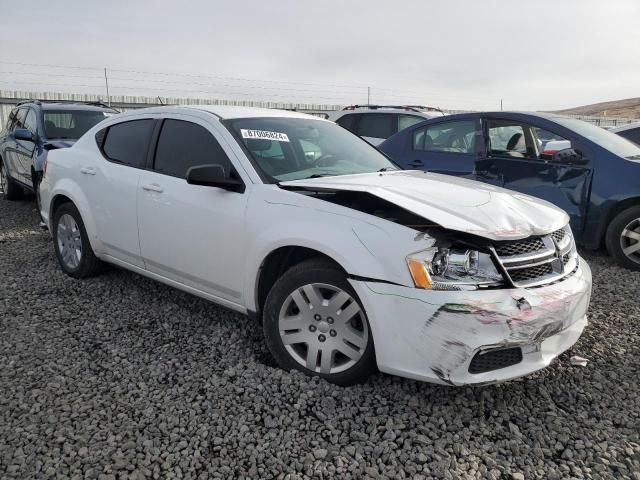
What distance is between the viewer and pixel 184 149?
12.7 ft

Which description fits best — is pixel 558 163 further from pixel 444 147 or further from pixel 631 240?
pixel 444 147

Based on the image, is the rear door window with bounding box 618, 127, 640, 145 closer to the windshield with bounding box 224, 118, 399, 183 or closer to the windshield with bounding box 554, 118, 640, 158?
the windshield with bounding box 554, 118, 640, 158

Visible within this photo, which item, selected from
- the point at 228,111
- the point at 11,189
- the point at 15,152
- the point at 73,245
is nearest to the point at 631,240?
the point at 228,111

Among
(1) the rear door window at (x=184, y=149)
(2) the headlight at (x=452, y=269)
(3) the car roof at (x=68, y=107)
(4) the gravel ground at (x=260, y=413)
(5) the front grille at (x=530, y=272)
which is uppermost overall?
(3) the car roof at (x=68, y=107)

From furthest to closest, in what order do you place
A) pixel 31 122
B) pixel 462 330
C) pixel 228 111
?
pixel 31 122
pixel 228 111
pixel 462 330

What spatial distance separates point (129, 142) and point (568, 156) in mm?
4351

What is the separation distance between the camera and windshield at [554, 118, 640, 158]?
550 cm

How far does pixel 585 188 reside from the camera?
5418 millimetres

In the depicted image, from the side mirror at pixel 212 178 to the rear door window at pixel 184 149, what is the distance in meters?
0.17

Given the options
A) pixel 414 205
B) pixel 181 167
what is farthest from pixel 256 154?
pixel 414 205

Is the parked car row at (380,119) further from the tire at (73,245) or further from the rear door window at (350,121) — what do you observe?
the tire at (73,245)

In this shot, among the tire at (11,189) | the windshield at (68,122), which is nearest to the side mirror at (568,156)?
the windshield at (68,122)

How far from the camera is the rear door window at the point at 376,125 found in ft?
30.8

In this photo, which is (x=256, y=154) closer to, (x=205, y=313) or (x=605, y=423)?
(x=205, y=313)
